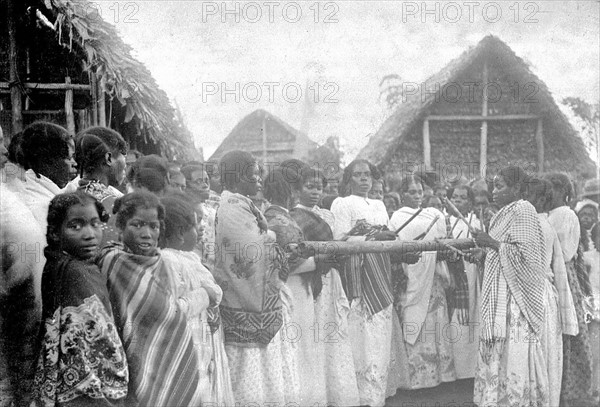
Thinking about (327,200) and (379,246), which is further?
(327,200)

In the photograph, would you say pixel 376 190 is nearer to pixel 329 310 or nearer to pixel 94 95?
pixel 329 310

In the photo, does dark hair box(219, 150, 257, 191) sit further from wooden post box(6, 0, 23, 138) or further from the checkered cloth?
wooden post box(6, 0, 23, 138)

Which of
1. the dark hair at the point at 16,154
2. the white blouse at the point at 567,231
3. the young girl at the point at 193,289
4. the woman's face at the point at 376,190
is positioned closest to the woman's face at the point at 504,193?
the white blouse at the point at 567,231

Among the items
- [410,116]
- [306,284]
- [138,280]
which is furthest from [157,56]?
[410,116]

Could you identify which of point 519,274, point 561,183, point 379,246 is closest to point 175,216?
point 379,246

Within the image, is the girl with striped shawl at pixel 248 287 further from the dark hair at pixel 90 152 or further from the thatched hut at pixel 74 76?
the thatched hut at pixel 74 76

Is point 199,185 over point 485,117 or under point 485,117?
under

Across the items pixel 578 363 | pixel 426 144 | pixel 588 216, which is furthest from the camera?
pixel 426 144

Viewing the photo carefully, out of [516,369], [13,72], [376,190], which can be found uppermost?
[13,72]

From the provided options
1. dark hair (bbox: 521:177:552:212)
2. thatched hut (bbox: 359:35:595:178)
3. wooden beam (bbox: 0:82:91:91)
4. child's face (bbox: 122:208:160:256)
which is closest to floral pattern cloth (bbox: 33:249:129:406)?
child's face (bbox: 122:208:160:256)

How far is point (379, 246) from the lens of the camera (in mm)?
4285

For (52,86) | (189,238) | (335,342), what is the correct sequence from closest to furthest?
(189,238) < (335,342) < (52,86)

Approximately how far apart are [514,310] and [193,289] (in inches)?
101

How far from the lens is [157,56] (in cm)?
464
